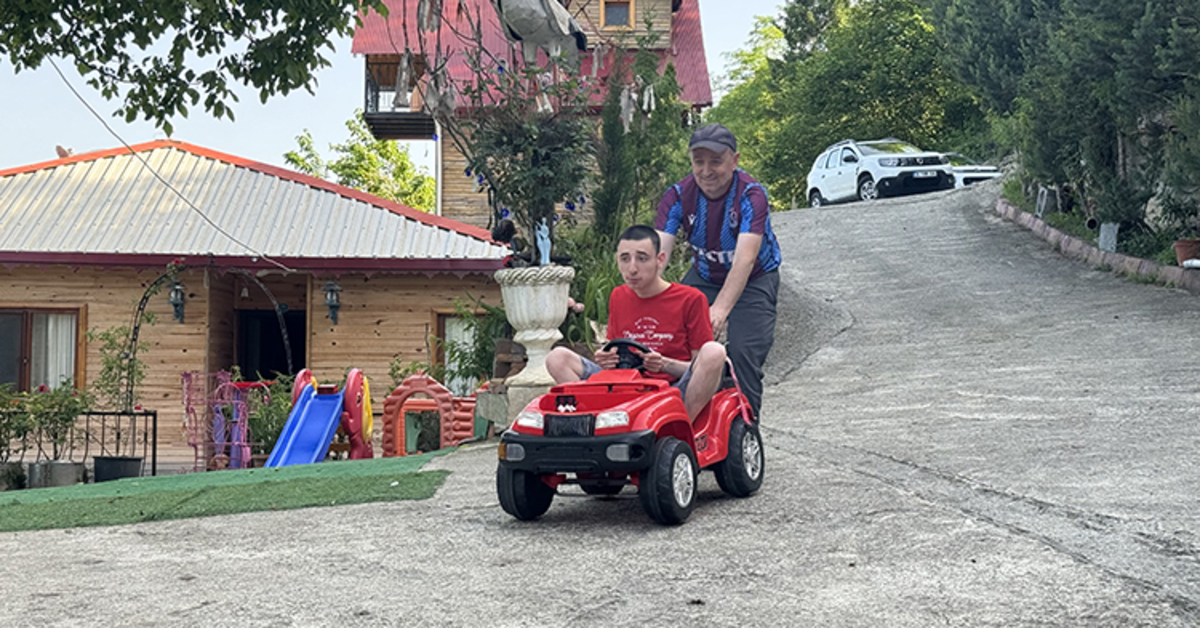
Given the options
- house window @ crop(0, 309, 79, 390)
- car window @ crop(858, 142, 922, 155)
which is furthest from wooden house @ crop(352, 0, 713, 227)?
house window @ crop(0, 309, 79, 390)

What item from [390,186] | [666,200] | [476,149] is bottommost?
[666,200]

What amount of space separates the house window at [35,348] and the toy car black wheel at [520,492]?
539 inches

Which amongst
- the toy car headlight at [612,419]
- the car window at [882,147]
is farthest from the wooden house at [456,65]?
the toy car headlight at [612,419]

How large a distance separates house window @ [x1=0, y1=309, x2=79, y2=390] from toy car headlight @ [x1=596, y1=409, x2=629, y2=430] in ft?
46.5

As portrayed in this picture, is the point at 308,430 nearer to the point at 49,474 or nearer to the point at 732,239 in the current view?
the point at 49,474

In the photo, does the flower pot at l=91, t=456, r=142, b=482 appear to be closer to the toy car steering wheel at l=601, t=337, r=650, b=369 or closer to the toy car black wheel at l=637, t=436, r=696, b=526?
the toy car steering wheel at l=601, t=337, r=650, b=369


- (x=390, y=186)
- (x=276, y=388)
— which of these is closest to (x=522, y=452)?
(x=276, y=388)

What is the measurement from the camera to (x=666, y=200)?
19.7ft

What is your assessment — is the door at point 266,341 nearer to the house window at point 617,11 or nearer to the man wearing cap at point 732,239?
the house window at point 617,11

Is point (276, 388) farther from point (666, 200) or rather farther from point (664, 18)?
point (664, 18)

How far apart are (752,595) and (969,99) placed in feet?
136

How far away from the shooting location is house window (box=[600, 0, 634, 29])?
94.2 feet

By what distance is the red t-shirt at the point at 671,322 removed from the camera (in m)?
5.26

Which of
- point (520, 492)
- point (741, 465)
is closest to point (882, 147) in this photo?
point (741, 465)
